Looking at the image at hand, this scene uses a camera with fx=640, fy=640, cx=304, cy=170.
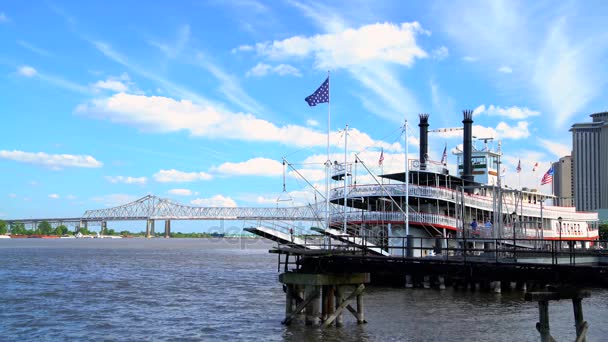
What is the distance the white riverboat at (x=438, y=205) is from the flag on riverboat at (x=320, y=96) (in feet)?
16.7

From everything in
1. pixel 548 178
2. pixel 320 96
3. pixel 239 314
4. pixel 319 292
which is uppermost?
pixel 320 96

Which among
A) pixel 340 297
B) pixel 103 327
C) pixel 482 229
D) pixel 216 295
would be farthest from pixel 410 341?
pixel 482 229

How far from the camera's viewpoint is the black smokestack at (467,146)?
193ft

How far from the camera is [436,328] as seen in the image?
1041 inches

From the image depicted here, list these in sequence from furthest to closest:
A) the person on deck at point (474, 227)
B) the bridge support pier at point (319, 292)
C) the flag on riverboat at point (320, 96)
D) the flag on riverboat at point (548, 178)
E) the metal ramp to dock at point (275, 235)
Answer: the flag on riverboat at point (548, 178) < the person on deck at point (474, 227) < the flag on riverboat at point (320, 96) < the metal ramp to dock at point (275, 235) < the bridge support pier at point (319, 292)

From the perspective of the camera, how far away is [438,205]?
4916 cm

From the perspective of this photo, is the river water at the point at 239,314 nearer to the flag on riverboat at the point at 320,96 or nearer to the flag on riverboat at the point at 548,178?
the flag on riverboat at the point at 320,96

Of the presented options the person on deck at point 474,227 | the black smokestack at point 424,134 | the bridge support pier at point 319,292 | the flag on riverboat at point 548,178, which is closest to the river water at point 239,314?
the bridge support pier at point 319,292

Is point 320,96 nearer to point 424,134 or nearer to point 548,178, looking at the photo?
point 424,134

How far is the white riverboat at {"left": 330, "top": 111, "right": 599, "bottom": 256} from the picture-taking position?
4597 cm

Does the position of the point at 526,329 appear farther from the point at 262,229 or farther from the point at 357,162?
the point at 357,162

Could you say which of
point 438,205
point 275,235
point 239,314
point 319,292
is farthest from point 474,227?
point 319,292

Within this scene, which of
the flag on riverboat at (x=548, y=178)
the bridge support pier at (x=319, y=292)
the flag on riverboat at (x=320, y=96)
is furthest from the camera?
the flag on riverboat at (x=548, y=178)

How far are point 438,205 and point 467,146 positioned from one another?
1245 centimetres
